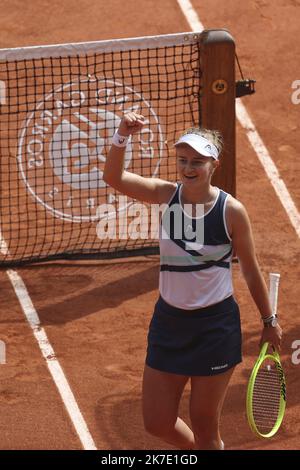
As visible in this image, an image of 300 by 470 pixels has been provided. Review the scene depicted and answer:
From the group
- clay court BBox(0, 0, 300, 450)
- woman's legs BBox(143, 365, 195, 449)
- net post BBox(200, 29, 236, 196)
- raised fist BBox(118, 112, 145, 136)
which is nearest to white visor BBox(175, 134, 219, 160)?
raised fist BBox(118, 112, 145, 136)

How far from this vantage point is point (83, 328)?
407 inches

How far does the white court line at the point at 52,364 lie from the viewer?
28.7 feet

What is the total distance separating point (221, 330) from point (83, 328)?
345cm

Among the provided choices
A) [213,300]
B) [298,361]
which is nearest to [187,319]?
[213,300]

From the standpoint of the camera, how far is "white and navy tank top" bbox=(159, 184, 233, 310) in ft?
23.0

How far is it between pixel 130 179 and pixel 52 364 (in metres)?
3.01

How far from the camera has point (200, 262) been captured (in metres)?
7.03

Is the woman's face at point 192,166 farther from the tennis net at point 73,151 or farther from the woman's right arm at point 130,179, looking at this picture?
the tennis net at point 73,151

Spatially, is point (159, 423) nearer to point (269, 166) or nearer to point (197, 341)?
point (197, 341)

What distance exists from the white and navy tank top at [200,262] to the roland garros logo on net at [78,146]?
529cm

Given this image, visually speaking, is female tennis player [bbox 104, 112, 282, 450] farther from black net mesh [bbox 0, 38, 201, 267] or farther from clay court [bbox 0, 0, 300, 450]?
black net mesh [bbox 0, 38, 201, 267]

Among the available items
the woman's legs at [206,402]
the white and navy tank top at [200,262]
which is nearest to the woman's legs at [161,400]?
the woman's legs at [206,402]

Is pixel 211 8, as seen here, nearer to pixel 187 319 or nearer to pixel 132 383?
pixel 132 383

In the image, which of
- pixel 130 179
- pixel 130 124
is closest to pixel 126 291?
pixel 130 179
